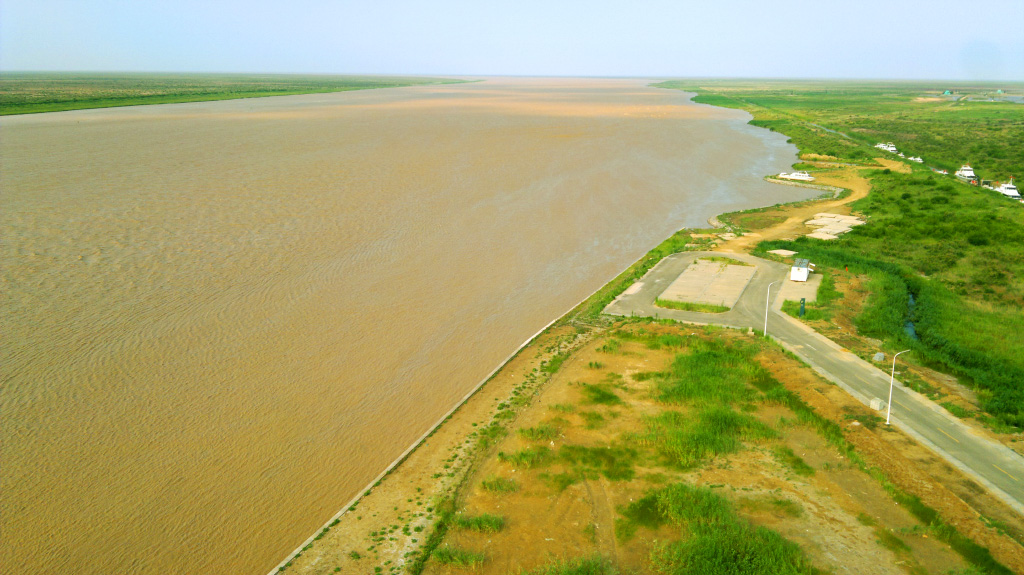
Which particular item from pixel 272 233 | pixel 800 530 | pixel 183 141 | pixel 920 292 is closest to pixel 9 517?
pixel 800 530

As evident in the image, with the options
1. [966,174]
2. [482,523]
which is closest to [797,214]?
[966,174]

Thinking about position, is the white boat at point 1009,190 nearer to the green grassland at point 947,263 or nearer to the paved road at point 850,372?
the green grassland at point 947,263

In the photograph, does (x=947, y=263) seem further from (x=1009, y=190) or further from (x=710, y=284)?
(x=1009, y=190)

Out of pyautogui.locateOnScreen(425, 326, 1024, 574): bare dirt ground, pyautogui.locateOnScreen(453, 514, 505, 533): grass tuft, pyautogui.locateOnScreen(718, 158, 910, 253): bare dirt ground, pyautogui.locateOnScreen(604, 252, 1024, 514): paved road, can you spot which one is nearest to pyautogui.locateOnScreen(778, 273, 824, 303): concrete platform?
pyautogui.locateOnScreen(604, 252, 1024, 514): paved road

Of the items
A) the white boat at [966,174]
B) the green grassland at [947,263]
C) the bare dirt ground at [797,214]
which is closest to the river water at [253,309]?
the bare dirt ground at [797,214]

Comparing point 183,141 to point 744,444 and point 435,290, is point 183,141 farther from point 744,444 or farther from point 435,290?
point 744,444

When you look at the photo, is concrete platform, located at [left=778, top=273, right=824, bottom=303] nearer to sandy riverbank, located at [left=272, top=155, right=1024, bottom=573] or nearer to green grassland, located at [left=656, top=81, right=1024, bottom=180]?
sandy riverbank, located at [left=272, top=155, right=1024, bottom=573]

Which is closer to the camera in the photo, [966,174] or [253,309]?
[253,309]
